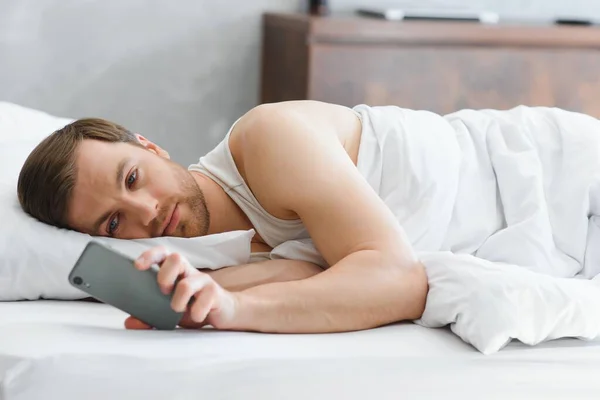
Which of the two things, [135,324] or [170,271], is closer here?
[170,271]

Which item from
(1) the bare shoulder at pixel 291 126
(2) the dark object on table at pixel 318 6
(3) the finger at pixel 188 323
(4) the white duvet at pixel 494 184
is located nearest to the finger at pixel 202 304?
(3) the finger at pixel 188 323

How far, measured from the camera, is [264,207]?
156 cm

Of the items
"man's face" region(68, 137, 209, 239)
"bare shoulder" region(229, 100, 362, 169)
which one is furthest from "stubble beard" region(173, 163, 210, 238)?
"bare shoulder" region(229, 100, 362, 169)

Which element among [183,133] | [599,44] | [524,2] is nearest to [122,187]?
[183,133]

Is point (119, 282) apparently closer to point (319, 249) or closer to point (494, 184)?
point (319, 249)

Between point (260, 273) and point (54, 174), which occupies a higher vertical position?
point (54, 174)

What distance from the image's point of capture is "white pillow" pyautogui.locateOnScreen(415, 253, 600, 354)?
3.95ft

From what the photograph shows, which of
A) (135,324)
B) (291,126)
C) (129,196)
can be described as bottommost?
(135,324)

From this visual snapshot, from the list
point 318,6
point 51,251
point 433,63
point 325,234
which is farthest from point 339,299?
point 318,6

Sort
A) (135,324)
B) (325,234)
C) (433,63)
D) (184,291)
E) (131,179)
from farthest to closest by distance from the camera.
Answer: (433,63)
(131,179)
(325,234)
(135,324)
(184,291)

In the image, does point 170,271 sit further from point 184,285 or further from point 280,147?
point 280,147

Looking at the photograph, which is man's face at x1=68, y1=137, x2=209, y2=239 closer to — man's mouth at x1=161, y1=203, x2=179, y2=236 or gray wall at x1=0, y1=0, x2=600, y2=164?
man's mouth at x1=161, y1=203, x2=179, y2=236

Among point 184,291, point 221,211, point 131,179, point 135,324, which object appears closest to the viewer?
point 184,291

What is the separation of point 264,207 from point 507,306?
505 millimetres
